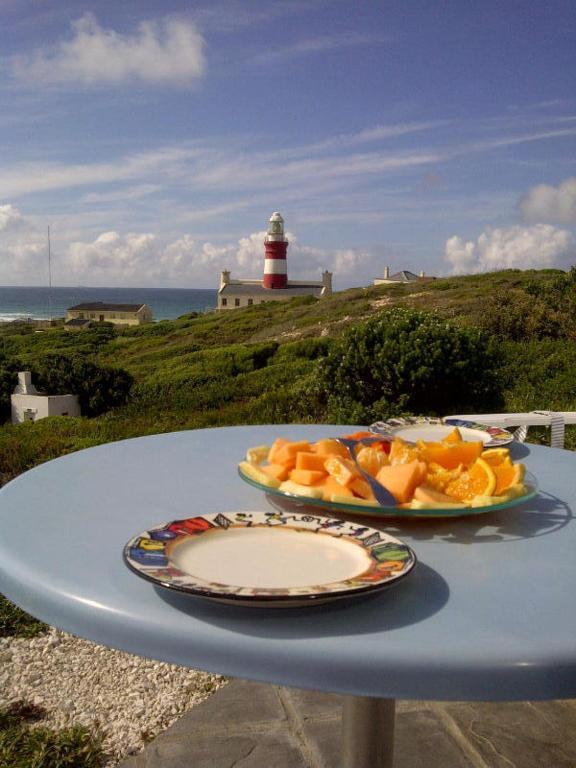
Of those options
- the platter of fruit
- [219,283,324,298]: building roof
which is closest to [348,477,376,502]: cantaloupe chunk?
the platter of fruit

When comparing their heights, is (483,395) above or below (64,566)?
below

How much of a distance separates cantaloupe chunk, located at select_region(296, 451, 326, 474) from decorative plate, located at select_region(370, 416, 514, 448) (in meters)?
0.49

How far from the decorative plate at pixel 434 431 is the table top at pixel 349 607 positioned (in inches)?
13.6

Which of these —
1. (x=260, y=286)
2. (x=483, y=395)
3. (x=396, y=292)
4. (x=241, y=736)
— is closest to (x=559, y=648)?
(x=241, y=736)

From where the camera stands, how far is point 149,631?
0.84 m

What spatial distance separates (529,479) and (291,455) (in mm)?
425

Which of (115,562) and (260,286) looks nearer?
(115,562)

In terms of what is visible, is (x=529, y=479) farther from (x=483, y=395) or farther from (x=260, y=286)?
(x=260, y=286)

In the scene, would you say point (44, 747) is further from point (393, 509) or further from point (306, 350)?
point (306, 350)

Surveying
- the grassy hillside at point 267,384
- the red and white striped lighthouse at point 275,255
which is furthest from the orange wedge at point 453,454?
the red and white striped lighthouse at point 275,255

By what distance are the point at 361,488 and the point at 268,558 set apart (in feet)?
0.87

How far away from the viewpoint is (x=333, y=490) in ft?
3.96

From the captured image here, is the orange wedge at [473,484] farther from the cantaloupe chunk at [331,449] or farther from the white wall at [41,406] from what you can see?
the white wall at [41,406]

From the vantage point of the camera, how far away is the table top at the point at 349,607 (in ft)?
2.55
